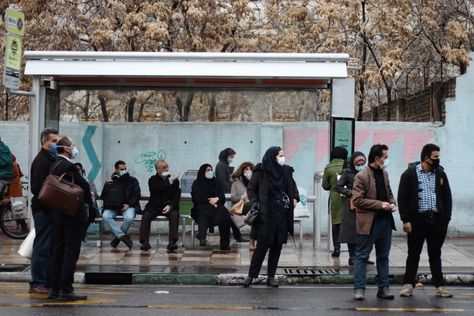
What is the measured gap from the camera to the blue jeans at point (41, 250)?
10789 millimetres

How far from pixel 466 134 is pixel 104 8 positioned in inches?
345

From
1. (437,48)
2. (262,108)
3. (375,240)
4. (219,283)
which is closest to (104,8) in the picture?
(262,108)

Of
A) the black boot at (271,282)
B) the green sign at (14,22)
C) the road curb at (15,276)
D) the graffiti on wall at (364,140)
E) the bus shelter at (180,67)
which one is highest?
the green sign at (14,22)

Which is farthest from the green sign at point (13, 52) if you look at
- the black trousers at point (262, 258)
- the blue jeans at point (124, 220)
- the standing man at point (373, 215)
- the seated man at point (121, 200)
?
the standing man at point (373, 215)

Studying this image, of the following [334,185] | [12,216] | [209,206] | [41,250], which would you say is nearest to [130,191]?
[209,206]

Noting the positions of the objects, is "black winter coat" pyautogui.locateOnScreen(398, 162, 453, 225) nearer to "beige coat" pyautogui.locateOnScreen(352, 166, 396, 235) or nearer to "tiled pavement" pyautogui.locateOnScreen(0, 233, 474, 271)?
"beige coat" pyautogui.locateOnScreen(352, 166, 396, 235)

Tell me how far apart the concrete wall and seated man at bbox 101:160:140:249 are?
1.85m

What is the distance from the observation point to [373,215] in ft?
35.0

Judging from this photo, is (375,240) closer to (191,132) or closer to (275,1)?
(191,132)

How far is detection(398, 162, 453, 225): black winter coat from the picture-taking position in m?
10.9

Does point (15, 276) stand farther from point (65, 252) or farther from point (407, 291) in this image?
point (407, 291)

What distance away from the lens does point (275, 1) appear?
22.8 m

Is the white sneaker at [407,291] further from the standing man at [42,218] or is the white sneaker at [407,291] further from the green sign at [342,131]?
the green sign at [342,131]

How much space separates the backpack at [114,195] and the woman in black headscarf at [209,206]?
118 centimetres
